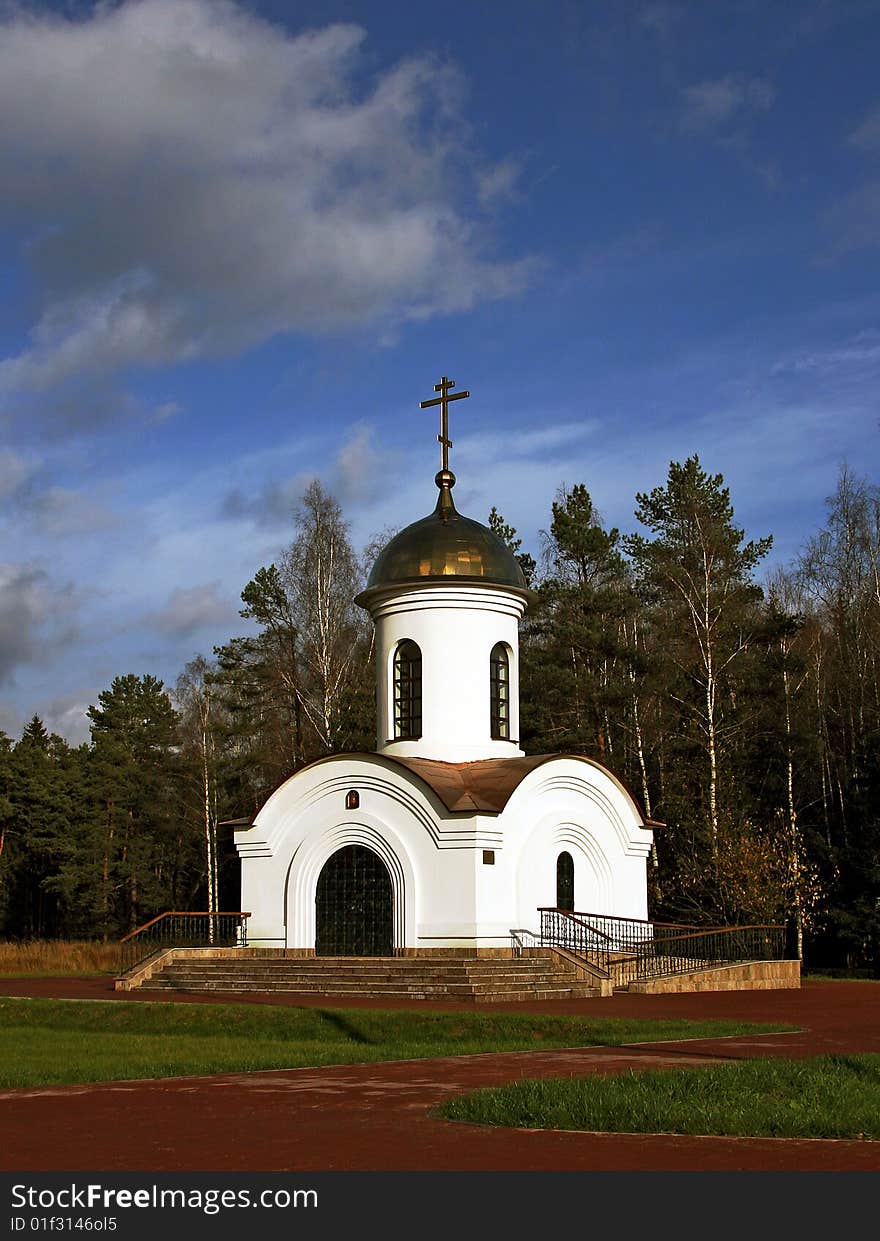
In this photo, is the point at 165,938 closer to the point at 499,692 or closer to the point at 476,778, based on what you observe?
the point at 476,778

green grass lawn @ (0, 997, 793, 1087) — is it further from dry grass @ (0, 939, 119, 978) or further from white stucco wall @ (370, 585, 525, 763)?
dry grass @ (0, 939, 119, 978)

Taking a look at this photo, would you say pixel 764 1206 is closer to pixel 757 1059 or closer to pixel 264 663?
pixel 757 1059

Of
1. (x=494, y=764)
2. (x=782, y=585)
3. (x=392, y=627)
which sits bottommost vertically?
(x=494, y=764)

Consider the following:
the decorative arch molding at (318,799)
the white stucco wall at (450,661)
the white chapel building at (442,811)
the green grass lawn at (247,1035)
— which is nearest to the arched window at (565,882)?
the white chapel building at (442,811)

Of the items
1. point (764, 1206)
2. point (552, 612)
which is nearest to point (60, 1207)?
point (764, 1206)

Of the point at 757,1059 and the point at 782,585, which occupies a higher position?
the point at 782,585

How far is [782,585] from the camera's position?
4838cm

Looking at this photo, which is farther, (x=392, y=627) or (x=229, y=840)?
(x=229, y=840)

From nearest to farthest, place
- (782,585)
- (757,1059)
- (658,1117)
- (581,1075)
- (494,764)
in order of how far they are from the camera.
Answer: (658,1117)
(581,1075)
(757,1059)
(494,764)
(782,585)

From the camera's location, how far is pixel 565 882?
1034 inches

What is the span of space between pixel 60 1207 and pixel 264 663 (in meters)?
38.5

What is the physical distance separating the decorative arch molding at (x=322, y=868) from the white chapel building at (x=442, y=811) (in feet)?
0.09

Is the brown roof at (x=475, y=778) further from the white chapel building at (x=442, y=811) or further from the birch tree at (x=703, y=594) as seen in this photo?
the birch tree at (x=703, y=594)

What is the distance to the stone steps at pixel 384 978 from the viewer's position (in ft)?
68.8
